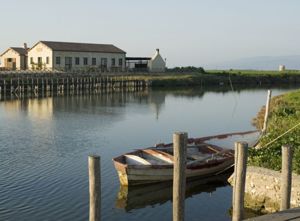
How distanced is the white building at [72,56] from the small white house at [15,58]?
11.8 ft

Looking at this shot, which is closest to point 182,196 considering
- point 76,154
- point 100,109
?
point 76,154

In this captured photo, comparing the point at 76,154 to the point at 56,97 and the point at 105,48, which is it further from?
the point at 105,48

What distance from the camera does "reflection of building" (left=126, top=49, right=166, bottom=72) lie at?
312 ft

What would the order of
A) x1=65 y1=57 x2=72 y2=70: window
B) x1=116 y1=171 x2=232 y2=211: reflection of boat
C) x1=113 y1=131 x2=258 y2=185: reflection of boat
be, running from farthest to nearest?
x1=65 y1=57 x2=72 y2=70: window, x1=113 y1=131 x2=258 y2=185: reflection of boat, x1=116 y1=171 x2=232 y2=211: reflection of boat

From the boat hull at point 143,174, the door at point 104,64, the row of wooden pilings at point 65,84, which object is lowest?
the boat hull at point 143,174

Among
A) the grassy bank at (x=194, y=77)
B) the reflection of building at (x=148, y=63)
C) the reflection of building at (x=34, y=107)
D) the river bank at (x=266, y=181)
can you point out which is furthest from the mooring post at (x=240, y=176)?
the reflection of building at (x=148, y=63)

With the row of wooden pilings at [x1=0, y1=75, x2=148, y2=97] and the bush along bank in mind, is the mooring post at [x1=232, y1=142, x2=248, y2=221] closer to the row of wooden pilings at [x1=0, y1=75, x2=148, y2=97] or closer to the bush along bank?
the row of wooden pilings at [x1=0, y1=75, x2=148, y2=97]

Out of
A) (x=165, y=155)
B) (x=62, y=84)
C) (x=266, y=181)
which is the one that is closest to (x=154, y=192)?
(x=165, y=155)

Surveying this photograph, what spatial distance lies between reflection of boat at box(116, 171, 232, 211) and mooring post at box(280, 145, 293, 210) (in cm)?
769

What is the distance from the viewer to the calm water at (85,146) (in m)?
18.2

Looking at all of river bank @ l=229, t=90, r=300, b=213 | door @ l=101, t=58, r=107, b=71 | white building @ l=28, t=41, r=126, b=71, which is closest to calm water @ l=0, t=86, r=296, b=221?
river bank @ l=229, t=90, r=300, b=213

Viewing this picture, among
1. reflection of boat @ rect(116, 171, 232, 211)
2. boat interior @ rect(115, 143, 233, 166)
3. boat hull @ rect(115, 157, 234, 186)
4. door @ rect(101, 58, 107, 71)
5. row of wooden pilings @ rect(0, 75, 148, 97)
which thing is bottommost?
reflection of boat @ rect(116, 171, 232, 211)

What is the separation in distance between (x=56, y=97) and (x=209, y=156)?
4636 cm

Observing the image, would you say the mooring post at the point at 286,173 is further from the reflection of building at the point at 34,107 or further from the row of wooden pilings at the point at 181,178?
the reflection of building at the point at 34,107
